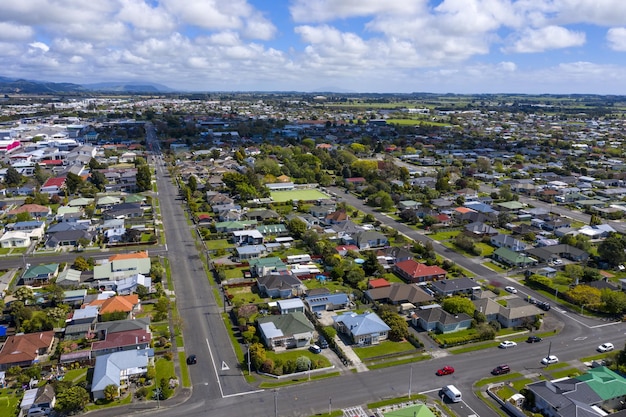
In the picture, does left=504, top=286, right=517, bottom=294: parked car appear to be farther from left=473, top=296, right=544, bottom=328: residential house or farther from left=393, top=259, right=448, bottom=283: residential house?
left=393, top=259, right=448, bottom=283: residential house

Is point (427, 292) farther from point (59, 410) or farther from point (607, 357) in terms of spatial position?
point (59, 410)

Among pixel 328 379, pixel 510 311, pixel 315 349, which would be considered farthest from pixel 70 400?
pixel 510 311

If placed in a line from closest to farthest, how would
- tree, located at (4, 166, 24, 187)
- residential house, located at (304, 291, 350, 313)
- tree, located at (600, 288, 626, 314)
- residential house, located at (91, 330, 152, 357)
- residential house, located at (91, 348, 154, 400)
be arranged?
residential house, located at (91, 348, 154, 400), residential house, located at (91, 330, 152, 357), tree, located at (600, 288, 626, 314), residential house, located at (304, 291, 350, 313), tree, located at (4, 166, 24, 187)

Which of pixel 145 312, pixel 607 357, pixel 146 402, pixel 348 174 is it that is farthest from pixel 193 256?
pixel 348 174

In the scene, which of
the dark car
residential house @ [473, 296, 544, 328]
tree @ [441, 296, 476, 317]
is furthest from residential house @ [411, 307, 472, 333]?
the dark car

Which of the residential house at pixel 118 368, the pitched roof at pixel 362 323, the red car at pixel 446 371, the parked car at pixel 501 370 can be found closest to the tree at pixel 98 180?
the residential house at pixel 118 368
